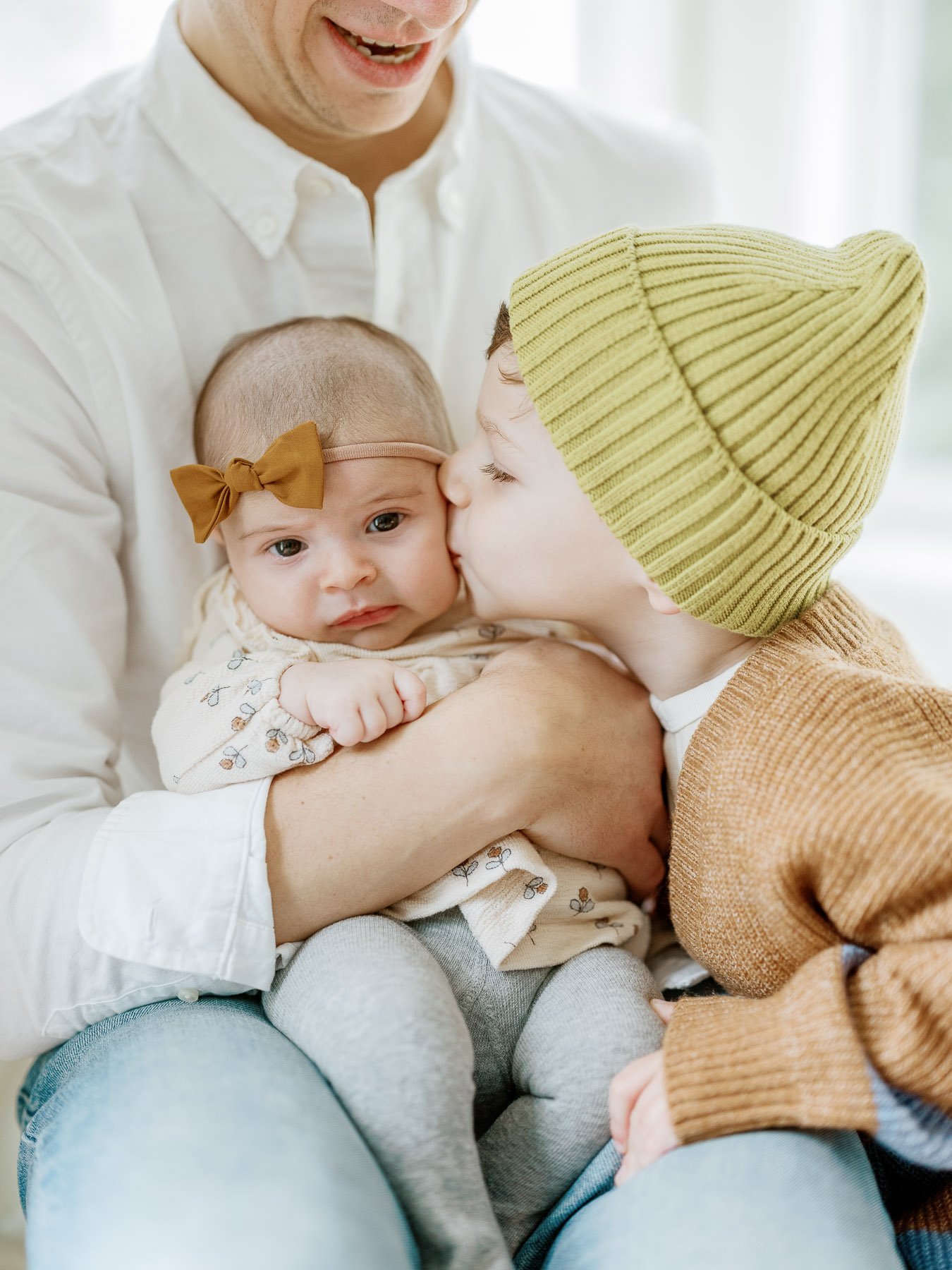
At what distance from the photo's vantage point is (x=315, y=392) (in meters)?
1.26

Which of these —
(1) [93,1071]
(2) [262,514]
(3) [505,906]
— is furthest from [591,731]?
(1) [93,1071]

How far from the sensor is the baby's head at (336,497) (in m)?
1.26

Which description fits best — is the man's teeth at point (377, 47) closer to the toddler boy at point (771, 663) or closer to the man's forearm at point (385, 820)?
the toddler boy at point (771, 663)

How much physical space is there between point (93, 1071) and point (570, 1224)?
0.45 meters

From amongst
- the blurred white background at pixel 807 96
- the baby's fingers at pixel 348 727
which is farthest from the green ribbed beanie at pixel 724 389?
the blurred white background at pixel 807 96

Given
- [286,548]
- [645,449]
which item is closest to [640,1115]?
[645,449]

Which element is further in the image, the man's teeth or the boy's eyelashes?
the man's teeth

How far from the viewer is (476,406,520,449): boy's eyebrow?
119 centimetres

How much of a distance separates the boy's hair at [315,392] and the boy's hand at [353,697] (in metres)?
0.26

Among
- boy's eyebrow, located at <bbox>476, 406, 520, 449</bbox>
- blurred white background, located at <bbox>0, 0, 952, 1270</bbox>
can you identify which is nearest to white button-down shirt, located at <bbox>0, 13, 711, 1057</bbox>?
boy's eyebrow, located at <bbox>476, 406, 520, 449</bbox>

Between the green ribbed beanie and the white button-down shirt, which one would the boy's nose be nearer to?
the green ribbed beanie

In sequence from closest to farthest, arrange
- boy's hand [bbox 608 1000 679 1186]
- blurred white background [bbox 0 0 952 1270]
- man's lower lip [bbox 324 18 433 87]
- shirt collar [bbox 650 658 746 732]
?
1. boy's hand [bbox 608 1000 679 1186]
2. shirt collar [bbox 650 658 746 732]
3. man's lower lip [bbox 324 18 433 87]
4. blurred white background [bbox 0 0 952 1270]

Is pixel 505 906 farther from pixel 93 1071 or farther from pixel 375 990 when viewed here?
pixel 93 1071

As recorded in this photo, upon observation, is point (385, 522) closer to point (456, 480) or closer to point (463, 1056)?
point (456, 480)
